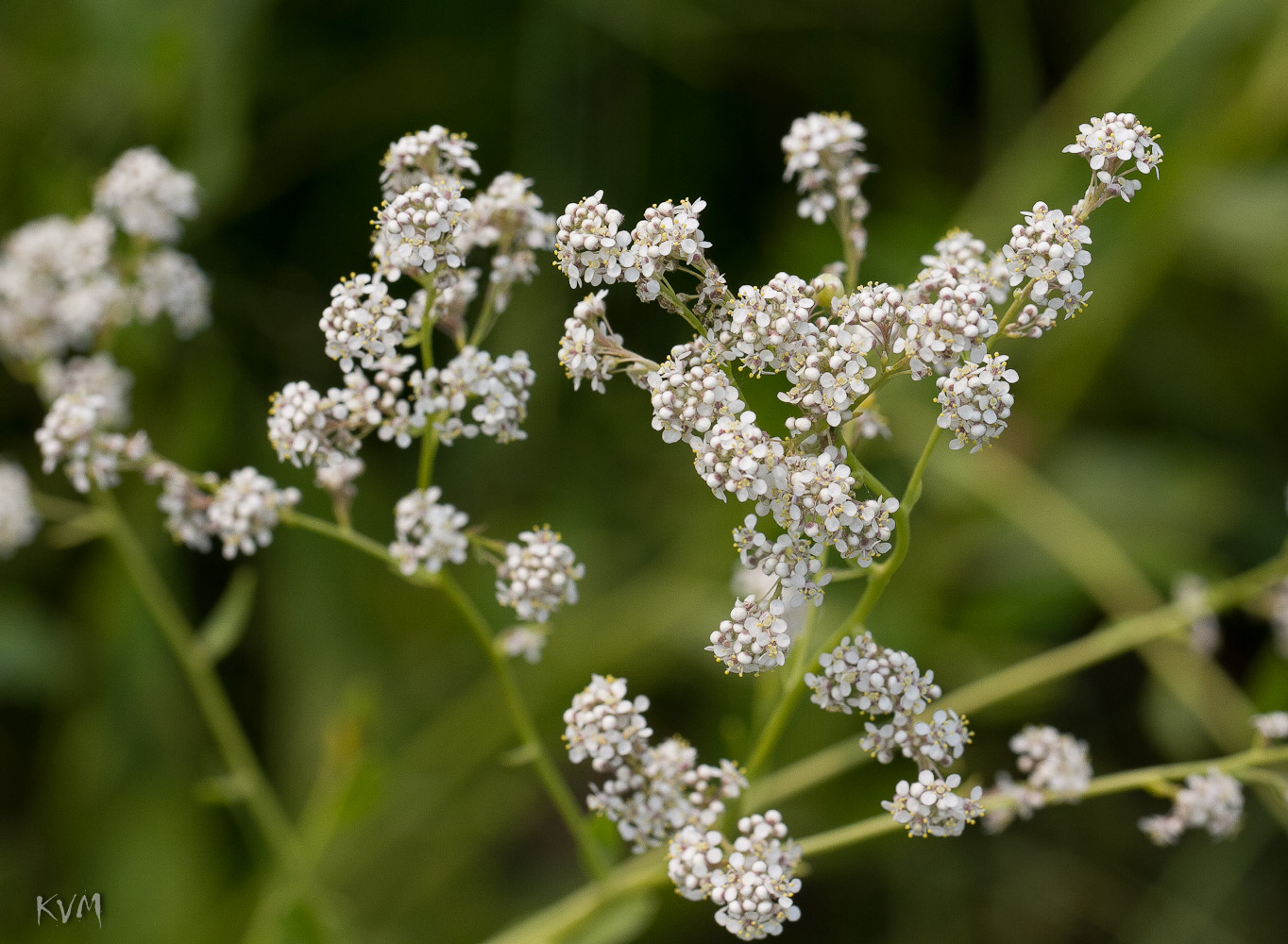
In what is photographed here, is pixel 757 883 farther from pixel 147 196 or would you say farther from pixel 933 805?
pixel 147 196

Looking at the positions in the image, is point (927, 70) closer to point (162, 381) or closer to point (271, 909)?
point (162, 381)

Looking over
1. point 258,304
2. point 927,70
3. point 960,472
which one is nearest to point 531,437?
point 258,304

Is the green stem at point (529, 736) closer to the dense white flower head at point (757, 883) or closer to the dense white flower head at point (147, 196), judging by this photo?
the dense white flower head at point (757, 883)

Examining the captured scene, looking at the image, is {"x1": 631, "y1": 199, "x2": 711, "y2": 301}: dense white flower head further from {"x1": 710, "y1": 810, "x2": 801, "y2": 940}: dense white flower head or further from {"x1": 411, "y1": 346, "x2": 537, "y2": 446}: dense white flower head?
{"x1": 710, "y1": 810, "x2": 801, "y2": 940}: dense white flower head

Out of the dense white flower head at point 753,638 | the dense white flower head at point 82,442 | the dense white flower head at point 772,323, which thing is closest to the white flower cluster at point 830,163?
the dense white flower head at point 772,323

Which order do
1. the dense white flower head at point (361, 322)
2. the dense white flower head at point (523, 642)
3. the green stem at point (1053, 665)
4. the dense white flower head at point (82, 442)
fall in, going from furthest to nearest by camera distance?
1. the green stem at point (1053, 665)
2. the dense white flower head at point (82, 442)
3. the dense white flower head at point (523, 642)
4. the dense white flower head at point (361, 322)
